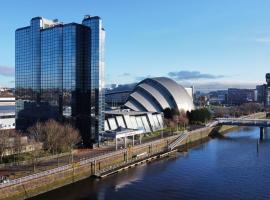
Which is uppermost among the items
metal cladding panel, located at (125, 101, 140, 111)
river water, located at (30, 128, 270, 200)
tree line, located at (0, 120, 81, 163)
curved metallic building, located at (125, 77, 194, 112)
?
curved metallic building, located at (125, 77, 194, 112)

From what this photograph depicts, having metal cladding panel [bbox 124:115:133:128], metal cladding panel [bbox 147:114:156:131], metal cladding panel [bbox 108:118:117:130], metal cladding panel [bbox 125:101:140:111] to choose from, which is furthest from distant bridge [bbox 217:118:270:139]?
metal cladding panel [bbox 108:118:117:130]

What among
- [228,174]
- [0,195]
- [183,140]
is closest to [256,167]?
[228,174]

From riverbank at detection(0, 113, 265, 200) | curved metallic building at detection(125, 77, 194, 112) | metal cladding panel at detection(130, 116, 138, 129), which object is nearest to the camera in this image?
riverbank at detection(0, 113, 265, 200)

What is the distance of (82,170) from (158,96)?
43.1 m

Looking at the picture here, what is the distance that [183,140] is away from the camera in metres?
56.1

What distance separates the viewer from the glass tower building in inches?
1815

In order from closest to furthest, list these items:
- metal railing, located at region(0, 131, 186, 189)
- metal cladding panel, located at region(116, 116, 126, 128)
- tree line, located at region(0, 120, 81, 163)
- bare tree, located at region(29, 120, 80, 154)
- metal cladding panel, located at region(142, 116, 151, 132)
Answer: metal railing, located at region(0, 131, 186, 189), tree line, located at region(0, 120, 81, 163), bare tree, located at region(29, 120, 80, 154), metal cladding panel, located at region(116, 116, 126, 128), metal cladding panel, located at region(142, 116, 151, 132)

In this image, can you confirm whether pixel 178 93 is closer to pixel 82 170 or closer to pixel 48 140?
pixel 48 140

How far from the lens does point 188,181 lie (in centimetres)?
3278

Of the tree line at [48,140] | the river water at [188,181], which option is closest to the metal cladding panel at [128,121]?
the river water at [188,181]

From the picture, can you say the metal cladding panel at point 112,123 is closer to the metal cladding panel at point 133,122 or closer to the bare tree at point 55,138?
the metal cladding panel at point 133,122

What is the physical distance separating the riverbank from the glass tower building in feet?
20.5

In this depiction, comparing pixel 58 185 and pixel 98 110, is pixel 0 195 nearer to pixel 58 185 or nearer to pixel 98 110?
pixel 58 185

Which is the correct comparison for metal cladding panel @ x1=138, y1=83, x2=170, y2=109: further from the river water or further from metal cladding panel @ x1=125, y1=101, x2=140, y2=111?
the river water
